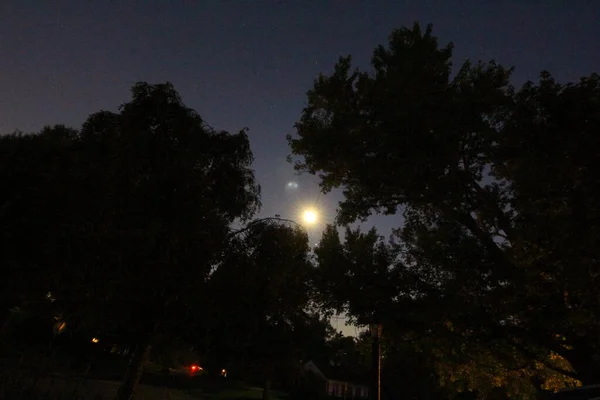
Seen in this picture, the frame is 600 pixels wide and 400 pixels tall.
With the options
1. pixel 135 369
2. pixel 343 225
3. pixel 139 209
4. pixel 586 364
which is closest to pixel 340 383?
pixel 343 225

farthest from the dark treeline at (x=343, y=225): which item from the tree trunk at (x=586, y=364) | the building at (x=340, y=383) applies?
the building at (x=340, y=383)

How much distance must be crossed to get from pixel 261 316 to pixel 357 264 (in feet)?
15.0

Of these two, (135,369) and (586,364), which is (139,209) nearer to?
(135,369)

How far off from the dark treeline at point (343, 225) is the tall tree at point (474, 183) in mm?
61

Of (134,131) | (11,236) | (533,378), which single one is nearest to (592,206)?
(134,131)

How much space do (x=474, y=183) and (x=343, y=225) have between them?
551cm

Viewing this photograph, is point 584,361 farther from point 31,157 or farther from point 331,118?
point 31,157

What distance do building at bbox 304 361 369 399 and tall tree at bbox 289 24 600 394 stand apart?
50.9 metres

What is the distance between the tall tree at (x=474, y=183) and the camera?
11.5 metres

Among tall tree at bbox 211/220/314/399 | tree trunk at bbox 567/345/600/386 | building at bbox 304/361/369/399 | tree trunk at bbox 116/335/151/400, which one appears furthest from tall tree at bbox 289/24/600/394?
building at bbox 304/361/369/399

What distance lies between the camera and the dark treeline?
32.9ft

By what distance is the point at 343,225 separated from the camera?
1777 cm

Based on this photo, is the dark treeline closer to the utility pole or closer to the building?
the utility pole

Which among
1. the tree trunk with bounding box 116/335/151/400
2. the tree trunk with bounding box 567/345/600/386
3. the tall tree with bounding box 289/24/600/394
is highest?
the tall tree with bounding box 289/24/600/394
